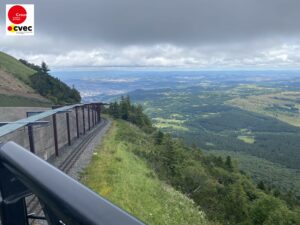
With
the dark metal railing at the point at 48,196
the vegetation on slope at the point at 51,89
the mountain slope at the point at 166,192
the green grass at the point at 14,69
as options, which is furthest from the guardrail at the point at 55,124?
the green grass at the point at 14,69

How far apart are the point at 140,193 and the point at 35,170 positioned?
19.3 metres

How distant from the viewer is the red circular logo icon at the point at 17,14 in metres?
34.9

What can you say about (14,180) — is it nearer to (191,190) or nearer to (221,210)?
(221,210)

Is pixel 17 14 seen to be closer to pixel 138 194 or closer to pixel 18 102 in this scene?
pixel 138 194

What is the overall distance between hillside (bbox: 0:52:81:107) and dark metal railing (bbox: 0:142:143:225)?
57494 mm

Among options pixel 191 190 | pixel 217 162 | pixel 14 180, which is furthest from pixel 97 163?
pixel 217 162

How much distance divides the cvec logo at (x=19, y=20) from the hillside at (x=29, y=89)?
22.2m

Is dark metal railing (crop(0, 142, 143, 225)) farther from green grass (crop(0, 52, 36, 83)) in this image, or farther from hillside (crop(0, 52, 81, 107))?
green grass (crop(0, 52, 36, 83))

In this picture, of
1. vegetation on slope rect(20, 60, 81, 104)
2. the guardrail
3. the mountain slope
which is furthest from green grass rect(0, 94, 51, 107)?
the mountain slope

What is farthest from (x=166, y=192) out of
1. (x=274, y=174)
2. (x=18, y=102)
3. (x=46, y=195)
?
(x=274, y=174)

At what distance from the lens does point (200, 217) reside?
66.3 ft

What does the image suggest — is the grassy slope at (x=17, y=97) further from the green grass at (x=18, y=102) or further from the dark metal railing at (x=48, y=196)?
the dark metal railing at (x=48, y=196)

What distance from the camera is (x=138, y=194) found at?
2036 cm

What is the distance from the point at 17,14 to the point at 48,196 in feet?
126
